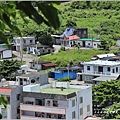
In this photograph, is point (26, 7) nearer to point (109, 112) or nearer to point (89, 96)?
point (109, 112)

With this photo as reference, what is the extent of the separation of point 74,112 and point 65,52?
21.9ft

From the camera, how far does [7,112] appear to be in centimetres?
591

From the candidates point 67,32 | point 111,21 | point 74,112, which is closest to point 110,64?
point 74,112

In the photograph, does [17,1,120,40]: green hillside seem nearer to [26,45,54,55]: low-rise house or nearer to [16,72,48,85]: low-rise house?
[26,45,54,55]: low-rise house

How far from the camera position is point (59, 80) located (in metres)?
9.14

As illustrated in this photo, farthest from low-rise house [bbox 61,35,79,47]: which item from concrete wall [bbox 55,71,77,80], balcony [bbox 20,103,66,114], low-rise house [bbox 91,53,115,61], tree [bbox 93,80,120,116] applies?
balcony [bbox 20,103,66,114]

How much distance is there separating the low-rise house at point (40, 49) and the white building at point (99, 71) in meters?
3.18

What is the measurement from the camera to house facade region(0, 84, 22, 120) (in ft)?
19.1

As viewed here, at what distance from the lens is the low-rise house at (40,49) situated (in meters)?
12.8

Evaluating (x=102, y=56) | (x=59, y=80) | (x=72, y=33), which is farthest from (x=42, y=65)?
(x=72, y=33)

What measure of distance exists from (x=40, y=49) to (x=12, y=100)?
6962 millimetres

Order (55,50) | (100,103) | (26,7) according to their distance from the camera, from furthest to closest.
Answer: (55,50) < (100,103) < (26,7)

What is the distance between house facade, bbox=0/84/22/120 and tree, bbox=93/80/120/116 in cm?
133

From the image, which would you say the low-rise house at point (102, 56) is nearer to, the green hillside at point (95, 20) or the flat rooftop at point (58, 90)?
the green hillside at point (95, 20)
